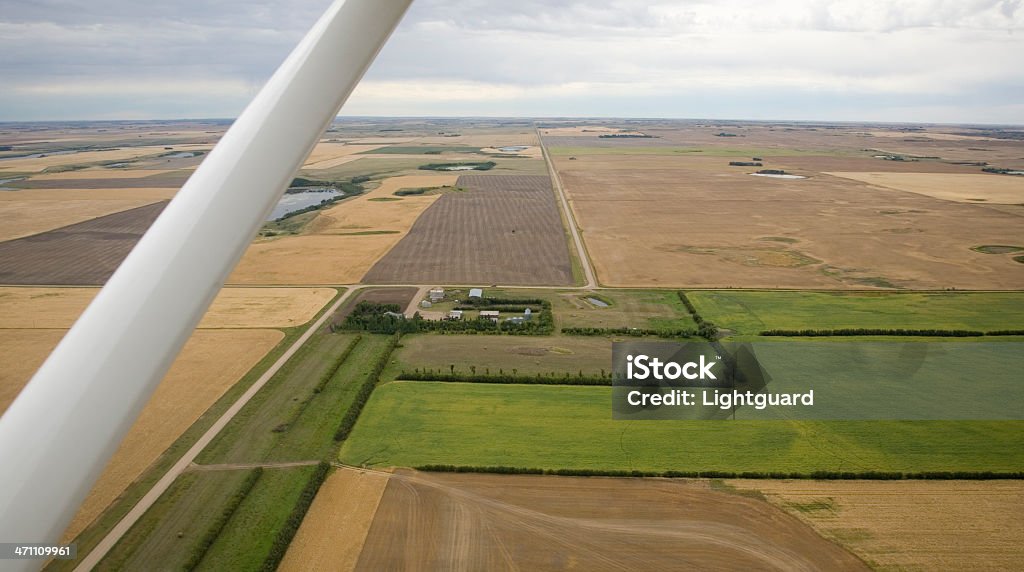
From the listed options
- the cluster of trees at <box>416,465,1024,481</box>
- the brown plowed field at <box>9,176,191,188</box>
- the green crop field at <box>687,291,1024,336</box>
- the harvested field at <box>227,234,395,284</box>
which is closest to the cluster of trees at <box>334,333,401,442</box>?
the cluster of trees at <box>416,465,1024,481</box>

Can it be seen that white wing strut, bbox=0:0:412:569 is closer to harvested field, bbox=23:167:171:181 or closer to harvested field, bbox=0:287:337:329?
harvested field, bbox=0:287:337:329

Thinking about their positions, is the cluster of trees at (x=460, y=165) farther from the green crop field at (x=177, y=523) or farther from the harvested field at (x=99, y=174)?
the green crop field at (x=177, y=523)

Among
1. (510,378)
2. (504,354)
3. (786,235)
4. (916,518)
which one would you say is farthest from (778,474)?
(786,235)

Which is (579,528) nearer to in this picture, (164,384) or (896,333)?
(164,384)

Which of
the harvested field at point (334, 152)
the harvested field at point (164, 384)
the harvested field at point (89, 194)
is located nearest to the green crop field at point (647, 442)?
the harvested field at point (164, 384)

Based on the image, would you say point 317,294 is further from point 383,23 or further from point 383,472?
point 383,23
